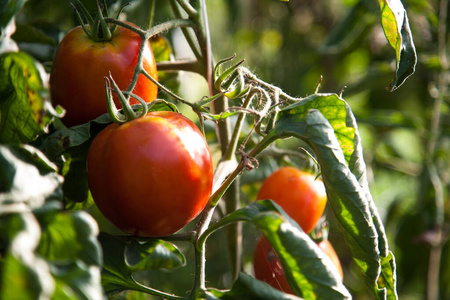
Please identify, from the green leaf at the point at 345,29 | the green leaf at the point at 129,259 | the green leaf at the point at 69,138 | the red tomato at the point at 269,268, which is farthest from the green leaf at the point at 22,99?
the green leaf at the point at 345,29

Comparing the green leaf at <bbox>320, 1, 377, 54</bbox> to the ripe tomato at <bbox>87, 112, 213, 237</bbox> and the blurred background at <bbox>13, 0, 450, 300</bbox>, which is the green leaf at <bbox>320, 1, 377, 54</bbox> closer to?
the blurred background at <bbox>13, 0, 450, 300</bbox>

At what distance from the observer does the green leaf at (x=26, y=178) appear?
1.36 ft

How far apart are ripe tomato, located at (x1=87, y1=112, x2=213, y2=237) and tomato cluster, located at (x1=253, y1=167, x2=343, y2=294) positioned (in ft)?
0.93

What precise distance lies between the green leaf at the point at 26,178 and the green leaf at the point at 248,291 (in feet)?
0.58

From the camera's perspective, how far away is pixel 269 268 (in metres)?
0.79

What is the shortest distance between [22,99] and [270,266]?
0.43m

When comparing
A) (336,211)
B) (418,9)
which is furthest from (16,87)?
(418,9)

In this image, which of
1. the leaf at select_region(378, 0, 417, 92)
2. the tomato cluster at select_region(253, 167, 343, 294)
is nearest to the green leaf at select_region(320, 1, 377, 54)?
the tomato cluster at select_region(253, 167, 343, 294)

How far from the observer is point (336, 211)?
544 millimetres

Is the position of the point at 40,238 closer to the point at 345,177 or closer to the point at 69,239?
the point at 69,239

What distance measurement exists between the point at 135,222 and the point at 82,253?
0.16 m

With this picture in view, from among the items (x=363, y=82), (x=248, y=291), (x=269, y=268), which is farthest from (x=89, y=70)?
(x=363, y=82)

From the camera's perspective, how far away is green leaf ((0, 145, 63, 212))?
16.3 inches

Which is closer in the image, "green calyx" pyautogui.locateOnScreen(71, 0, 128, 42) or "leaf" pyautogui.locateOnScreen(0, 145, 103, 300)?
"leaf" pyautogui.locateOnScreen(0, 145, 103, 300)
